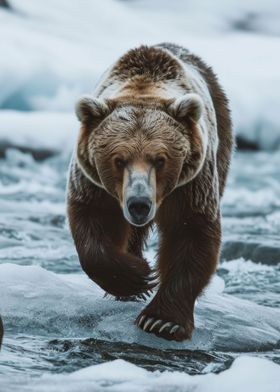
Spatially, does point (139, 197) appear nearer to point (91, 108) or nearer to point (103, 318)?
point (91, 108)

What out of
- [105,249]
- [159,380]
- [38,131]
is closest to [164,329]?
[105,249]

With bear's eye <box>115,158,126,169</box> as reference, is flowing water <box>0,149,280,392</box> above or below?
below

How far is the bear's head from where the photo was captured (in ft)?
14.6

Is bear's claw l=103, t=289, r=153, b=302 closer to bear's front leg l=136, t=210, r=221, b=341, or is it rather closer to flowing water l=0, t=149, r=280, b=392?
flowing water l=0, t=149, r=280, b=392

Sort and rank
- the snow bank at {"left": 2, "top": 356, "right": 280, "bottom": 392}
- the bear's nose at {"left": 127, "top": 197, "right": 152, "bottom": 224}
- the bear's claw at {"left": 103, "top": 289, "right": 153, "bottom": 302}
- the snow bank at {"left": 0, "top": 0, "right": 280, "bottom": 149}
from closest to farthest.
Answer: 1. the snow bank at {"left": 2, "top": 356, "right": 280, "bottom": 392}
2. the bear's nose at {"left": 127, "top": 197, "right": 152, "bottom": 224}
3. the bear's claw at {"left": 103, "top": 289, "right": 153, "bottom": 302}
4. the snow bank at {"left": 0, "top": 0, "right": 280, "bottom": 149}

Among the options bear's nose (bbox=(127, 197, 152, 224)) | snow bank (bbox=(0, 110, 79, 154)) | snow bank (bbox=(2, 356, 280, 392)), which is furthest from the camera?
snow bank (bbox=(0, 110, 79, 154))

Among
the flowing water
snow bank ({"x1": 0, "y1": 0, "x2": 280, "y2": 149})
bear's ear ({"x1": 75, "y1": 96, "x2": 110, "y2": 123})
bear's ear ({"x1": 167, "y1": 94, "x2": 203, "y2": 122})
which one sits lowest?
the flowing water

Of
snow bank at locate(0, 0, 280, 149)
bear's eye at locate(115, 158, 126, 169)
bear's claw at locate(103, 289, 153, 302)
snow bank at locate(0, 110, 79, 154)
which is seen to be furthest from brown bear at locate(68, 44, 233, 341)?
snow bank at locate(0, 0, 280, 149)

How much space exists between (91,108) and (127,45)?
14.2 m

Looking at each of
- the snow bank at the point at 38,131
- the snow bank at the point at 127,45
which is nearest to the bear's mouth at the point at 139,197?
the snow bank at the point at 38,131

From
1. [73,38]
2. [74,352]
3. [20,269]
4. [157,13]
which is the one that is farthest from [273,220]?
[157,13]

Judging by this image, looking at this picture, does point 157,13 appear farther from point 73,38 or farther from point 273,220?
point 273,220

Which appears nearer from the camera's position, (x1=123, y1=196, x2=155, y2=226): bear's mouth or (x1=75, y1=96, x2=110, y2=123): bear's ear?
(x1=123, y1=196, x2=155, y2=226): bear's mouth

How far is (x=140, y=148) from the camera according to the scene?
4.58m
